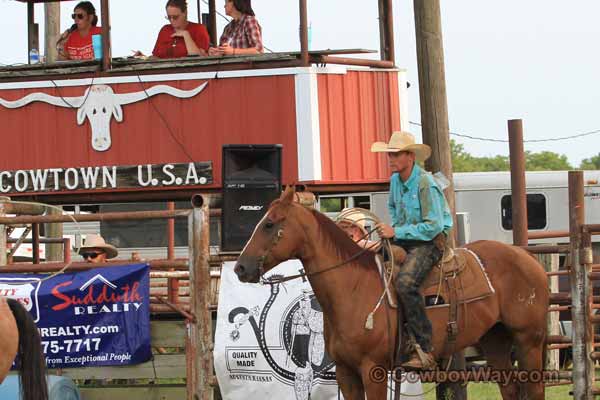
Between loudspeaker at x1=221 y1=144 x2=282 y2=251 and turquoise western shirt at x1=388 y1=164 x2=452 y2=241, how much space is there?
159 centimetres

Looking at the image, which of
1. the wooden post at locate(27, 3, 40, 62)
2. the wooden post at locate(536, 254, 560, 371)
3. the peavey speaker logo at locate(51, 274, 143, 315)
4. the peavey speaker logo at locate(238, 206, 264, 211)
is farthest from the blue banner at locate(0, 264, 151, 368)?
the wooden post at locate(536, 254, 560, 371)

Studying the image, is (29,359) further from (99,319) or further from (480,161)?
(480,161)

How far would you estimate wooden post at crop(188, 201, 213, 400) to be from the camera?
36.4 ft

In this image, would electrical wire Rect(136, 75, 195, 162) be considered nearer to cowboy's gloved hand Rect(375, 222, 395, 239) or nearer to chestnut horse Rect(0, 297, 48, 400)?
cowboy's gloved hand Rect(375, 222, 395, 239)

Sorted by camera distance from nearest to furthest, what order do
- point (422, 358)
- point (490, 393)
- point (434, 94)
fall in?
point (422, 358), point (434, 94), point (490, 393)

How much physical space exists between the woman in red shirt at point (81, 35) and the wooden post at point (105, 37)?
23.9 inches

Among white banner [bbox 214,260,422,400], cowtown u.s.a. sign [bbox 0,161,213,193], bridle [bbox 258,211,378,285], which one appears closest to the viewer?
bridle [bbox 258,211,378,285]

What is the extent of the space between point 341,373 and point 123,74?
5.63 m

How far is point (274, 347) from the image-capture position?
10.9 meters

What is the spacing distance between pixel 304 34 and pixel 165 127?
81.8 inches

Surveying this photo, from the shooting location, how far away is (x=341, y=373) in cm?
987

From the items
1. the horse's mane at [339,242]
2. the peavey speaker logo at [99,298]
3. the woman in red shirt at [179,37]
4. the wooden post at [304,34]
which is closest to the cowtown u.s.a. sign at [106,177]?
the woman in red shirt at [179,37]

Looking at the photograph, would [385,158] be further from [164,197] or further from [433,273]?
[433,273]

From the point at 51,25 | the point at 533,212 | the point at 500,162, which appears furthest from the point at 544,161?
the point at 51,25
